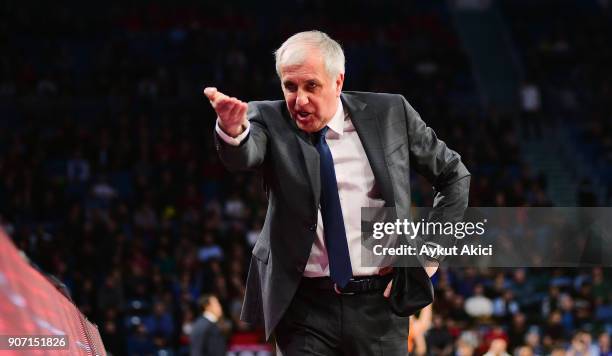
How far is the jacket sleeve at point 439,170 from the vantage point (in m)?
2.62

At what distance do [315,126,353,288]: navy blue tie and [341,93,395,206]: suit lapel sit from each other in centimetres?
11

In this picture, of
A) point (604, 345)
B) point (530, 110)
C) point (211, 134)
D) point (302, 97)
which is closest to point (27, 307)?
point (302, 97)

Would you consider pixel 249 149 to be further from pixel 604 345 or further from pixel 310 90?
pixel 604 345

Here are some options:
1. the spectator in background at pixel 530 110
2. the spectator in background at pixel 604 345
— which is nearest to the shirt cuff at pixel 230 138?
the spectator in background at pixel 604 345

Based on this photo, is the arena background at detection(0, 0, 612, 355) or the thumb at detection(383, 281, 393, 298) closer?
the thumb at detection(383, 281, 393, 298)

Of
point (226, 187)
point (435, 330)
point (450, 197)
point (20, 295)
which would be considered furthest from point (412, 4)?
point (20, 295)

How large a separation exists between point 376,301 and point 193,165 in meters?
10.6

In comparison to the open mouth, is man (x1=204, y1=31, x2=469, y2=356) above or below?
below

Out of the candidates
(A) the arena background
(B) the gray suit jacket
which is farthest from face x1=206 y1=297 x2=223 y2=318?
(B) the gray suit jacket

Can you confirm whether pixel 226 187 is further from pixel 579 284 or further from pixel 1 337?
pixel 1 337

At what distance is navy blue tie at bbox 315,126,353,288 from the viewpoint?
2.48 meters

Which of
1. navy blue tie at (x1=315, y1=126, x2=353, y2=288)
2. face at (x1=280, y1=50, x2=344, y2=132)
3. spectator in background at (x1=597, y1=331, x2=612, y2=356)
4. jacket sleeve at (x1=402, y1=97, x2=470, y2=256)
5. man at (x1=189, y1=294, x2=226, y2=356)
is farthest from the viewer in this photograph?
spectator in background at (x1=597, y1=331, x2=612, y2=356)

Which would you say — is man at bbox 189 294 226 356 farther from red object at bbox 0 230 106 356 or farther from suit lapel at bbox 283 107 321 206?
red object at bbox 0 230 106 356

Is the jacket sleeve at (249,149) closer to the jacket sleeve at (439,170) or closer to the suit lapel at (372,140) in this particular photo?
the suit lapel at (372,140)
